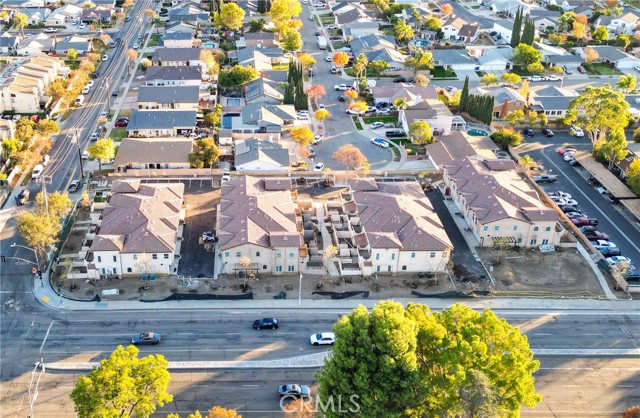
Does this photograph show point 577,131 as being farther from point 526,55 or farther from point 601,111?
point 526,55

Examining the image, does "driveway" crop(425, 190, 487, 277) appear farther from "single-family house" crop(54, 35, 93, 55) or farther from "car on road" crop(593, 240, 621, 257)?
"single-family house" crop(54, 35, 93, 55)

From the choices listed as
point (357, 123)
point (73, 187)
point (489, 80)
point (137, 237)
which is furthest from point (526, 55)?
point (137, 237)

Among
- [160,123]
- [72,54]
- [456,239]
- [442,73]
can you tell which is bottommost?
[72,54]

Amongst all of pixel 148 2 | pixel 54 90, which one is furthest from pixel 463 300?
pixel 148 2

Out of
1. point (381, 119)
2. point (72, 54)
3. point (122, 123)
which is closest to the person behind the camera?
point (122, 123)

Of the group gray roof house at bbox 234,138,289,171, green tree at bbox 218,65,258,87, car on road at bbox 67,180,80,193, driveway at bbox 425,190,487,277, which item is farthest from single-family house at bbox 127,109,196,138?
driveway at bbox 425,190,487,277

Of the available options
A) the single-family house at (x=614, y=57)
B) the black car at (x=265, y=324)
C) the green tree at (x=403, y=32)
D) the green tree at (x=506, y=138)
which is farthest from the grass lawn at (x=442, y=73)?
the black car at (x=265, y=324)

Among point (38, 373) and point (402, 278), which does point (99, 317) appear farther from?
point (402, 278)
